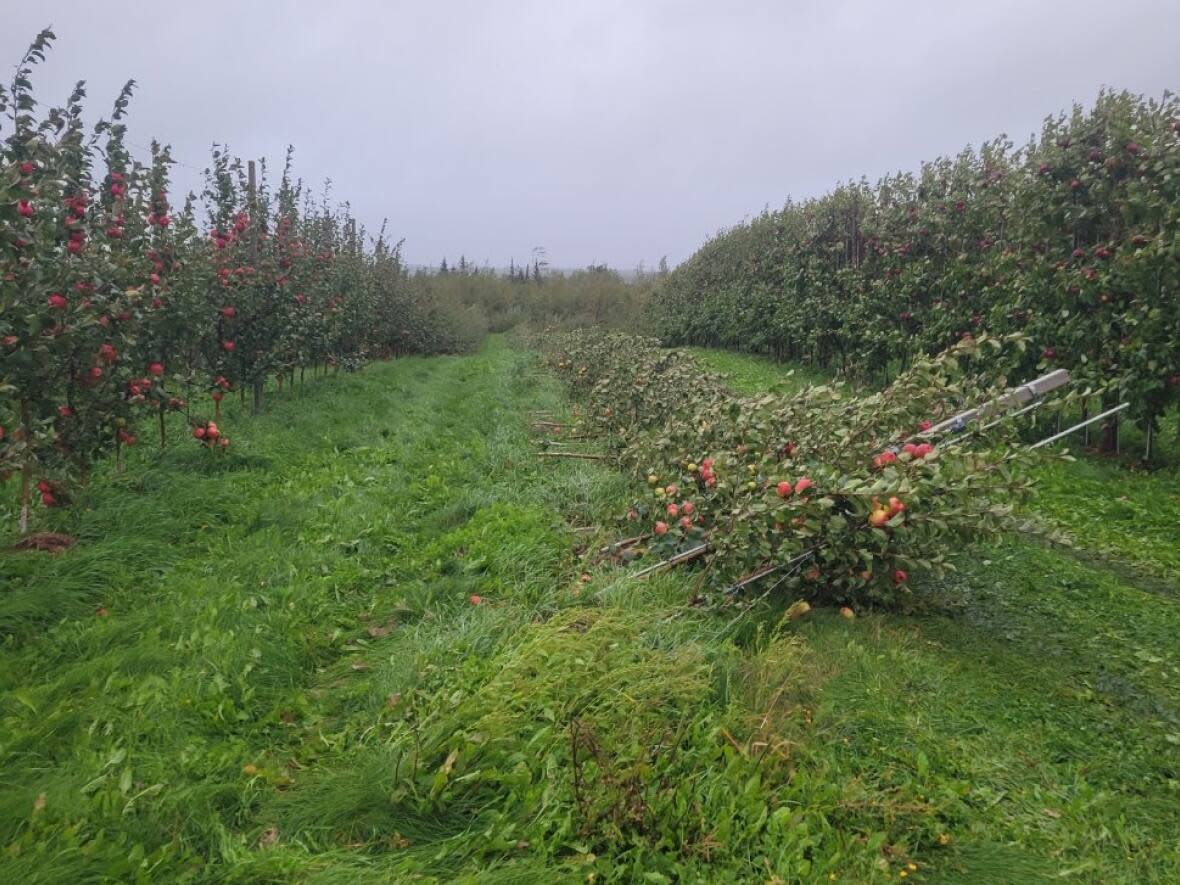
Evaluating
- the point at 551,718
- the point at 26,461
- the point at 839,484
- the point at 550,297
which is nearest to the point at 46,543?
the point at 26,461

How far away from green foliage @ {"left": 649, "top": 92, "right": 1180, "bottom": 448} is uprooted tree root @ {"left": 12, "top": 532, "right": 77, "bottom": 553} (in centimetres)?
627

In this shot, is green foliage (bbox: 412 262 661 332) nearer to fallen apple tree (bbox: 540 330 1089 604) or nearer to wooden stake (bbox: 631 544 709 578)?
fallen apple tree (bbox: 540 330 1089 604)

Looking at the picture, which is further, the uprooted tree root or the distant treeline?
the distant treeline

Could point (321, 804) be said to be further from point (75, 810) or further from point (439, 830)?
point (75, 810)

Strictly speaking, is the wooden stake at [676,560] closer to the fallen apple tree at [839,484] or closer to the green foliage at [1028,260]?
the fallen apple tree at [839,484]

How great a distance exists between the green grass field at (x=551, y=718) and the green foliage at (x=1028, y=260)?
7.93ft

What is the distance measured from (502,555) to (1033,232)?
20.5ft

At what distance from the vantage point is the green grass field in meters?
2.16

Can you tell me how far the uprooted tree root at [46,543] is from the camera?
13.7 ft

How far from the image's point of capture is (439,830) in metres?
2.25

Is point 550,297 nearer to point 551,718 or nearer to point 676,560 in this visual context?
point 676,560

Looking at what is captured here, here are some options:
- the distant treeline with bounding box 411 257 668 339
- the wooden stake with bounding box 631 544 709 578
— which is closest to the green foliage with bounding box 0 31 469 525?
the wooden stake with bounding box 631 544 709 578

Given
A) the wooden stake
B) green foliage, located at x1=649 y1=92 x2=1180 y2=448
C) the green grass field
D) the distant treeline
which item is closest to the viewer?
the green grass field

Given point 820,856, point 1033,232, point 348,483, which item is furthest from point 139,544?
point 1033,232
